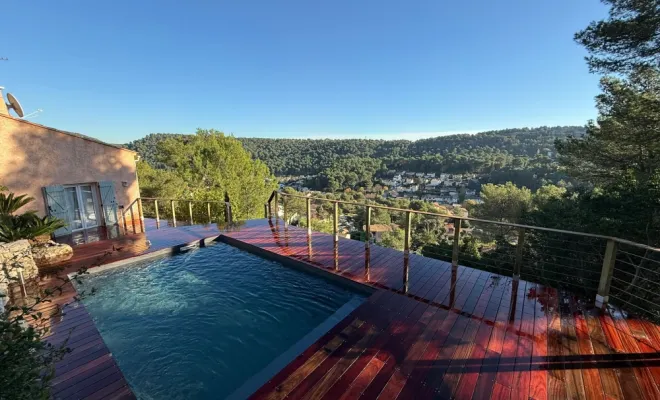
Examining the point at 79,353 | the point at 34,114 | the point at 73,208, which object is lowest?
the point at 79,353

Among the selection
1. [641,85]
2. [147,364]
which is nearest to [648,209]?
[641,85]

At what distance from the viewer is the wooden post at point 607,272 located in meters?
2.91

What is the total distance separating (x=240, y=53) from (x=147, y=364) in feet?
45.7

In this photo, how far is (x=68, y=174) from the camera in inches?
314

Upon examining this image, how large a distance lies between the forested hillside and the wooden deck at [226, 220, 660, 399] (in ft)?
112

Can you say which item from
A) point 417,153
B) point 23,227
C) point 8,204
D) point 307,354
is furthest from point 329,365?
point 417,153

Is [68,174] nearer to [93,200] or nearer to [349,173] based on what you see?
[93,200]

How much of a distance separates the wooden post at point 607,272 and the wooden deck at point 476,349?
139mm

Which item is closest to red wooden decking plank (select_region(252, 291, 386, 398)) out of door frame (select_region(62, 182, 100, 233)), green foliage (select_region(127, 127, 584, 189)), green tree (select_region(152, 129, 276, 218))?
door frame (select_region(62, 182, 100, 233))

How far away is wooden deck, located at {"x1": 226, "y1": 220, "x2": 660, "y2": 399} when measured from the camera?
2.12 meters

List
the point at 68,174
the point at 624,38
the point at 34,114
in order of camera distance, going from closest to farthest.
→ 1. the point at 624,38
2. the point at 68,174
3. the point at 34,114

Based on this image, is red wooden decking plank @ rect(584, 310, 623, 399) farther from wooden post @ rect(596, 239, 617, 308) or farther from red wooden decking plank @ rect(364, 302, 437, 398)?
red wooden decking plank @ rect(364, 302, 437, 398)

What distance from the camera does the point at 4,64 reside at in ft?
25.2

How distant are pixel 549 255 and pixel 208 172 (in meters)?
20.0
